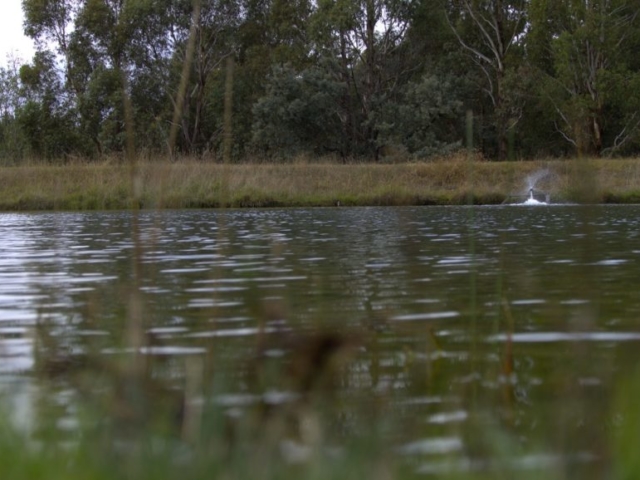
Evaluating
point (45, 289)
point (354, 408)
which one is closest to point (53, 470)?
point (354, 408)

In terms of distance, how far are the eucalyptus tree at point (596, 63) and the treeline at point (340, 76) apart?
0.24ft

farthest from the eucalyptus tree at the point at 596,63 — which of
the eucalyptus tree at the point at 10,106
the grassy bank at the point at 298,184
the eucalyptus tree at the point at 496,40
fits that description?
the eucalyptus tree at the point at 10,106

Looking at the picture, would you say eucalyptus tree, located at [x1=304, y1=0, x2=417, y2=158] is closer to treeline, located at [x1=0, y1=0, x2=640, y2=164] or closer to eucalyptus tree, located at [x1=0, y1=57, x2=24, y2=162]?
treeline, located at [x1=0, y1=0, x2=640, y2=164]

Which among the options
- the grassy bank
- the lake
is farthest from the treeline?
the lake

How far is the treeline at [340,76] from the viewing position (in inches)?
1750

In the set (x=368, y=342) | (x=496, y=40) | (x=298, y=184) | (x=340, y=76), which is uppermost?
(x=496, y=40)

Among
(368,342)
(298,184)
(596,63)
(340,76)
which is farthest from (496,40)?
(368,342)

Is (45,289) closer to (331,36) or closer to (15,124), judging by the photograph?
(331,36)

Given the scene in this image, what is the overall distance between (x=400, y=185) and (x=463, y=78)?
670 inches

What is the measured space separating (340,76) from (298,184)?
16.5 metres

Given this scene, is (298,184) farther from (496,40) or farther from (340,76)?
(496,40)

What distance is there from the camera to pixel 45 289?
7695 mm

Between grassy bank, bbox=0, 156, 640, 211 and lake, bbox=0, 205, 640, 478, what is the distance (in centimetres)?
1951

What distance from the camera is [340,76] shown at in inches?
1890
